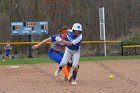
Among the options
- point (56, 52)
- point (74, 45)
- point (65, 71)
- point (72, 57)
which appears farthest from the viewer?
point (56, 52)

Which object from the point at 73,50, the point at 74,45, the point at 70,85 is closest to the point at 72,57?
the point at 73,50

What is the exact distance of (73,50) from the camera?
1423cm

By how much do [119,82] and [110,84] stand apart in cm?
75

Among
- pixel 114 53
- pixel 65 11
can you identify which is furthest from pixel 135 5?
pixel 114 53

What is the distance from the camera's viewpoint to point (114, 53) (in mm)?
40594

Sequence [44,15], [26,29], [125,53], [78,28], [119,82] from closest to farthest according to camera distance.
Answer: [78,28] < [119,82] < [26,29] < [125,53] < [44,15]

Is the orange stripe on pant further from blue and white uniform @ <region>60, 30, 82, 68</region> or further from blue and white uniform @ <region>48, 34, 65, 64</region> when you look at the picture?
blue and white uniform @ <region>60, 30, 82, 68</region>

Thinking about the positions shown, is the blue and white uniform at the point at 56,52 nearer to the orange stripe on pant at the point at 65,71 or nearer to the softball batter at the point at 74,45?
the orange stripe on pant at the point at 65,71

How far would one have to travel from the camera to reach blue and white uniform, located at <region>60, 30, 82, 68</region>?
13855mm

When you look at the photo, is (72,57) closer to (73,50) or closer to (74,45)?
(73,50)

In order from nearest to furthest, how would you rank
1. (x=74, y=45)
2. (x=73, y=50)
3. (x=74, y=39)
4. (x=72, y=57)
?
1. (x=74, y=39)
2. (x=74, y=45)
3. (x=73, y=50)
4. (x=72, y=57)

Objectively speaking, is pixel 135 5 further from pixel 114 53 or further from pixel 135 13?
pixel 114 53

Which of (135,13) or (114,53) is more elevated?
(135,13)

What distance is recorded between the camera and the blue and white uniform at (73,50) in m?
13.9
